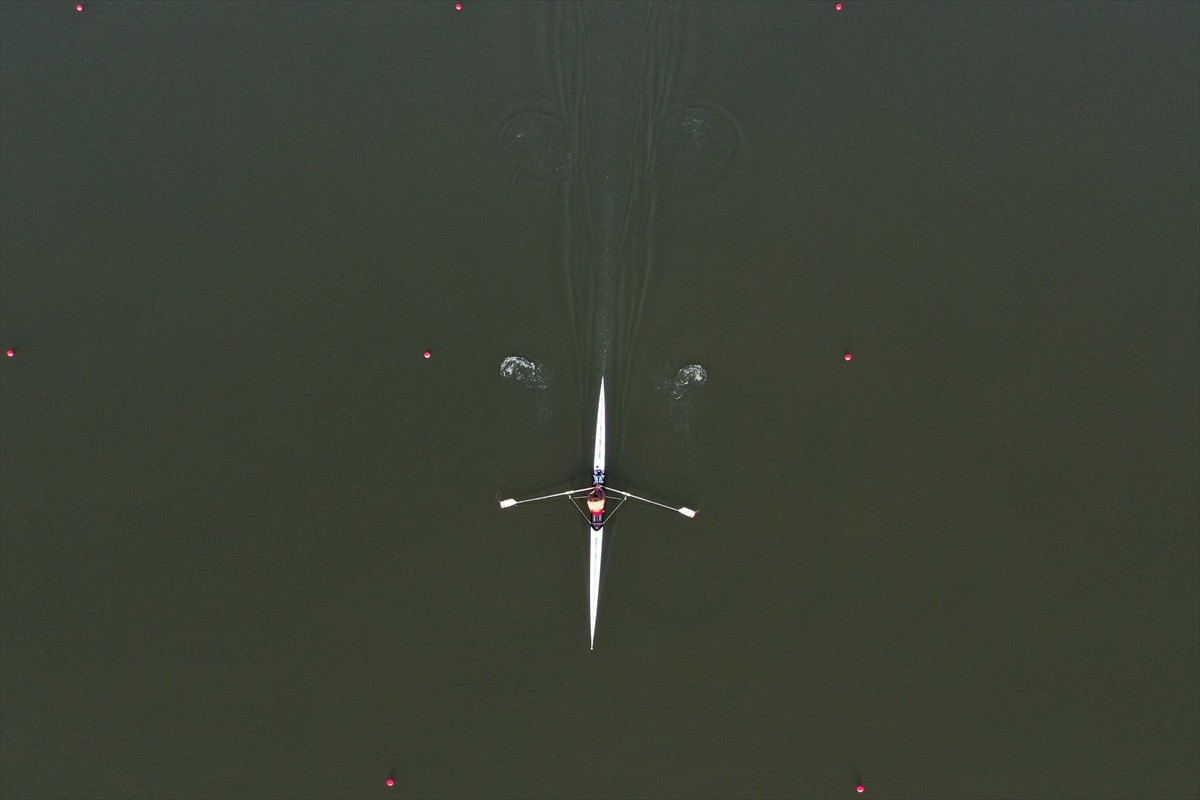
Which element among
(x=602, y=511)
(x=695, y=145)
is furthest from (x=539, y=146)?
(x=602, y=511)

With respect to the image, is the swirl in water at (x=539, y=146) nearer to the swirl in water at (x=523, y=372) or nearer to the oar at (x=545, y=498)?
the swirl in water at (x=523, y=372)

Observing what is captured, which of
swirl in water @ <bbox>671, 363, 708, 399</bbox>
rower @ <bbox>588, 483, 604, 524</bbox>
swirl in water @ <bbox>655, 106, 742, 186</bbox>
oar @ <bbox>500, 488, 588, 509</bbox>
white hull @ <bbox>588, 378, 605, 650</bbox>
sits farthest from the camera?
swirl in water @ <bbox>655, 106, 742, 186</bbox>

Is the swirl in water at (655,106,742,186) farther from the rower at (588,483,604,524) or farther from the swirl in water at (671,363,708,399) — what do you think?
the rower at (588,483,604,524)

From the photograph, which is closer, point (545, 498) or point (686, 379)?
point (545, 498)

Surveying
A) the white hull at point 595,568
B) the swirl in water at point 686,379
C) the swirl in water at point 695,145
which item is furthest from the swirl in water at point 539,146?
the white hull at point 595,568

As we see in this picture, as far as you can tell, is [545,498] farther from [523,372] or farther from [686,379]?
[686,379]

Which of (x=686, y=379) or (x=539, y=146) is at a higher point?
(x=539, y=146)

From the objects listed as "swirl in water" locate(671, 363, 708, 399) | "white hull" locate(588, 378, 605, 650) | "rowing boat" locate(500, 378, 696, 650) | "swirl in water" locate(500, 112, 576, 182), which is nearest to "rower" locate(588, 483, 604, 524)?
"rowing boat" locate(500, 378, 696, 650)
